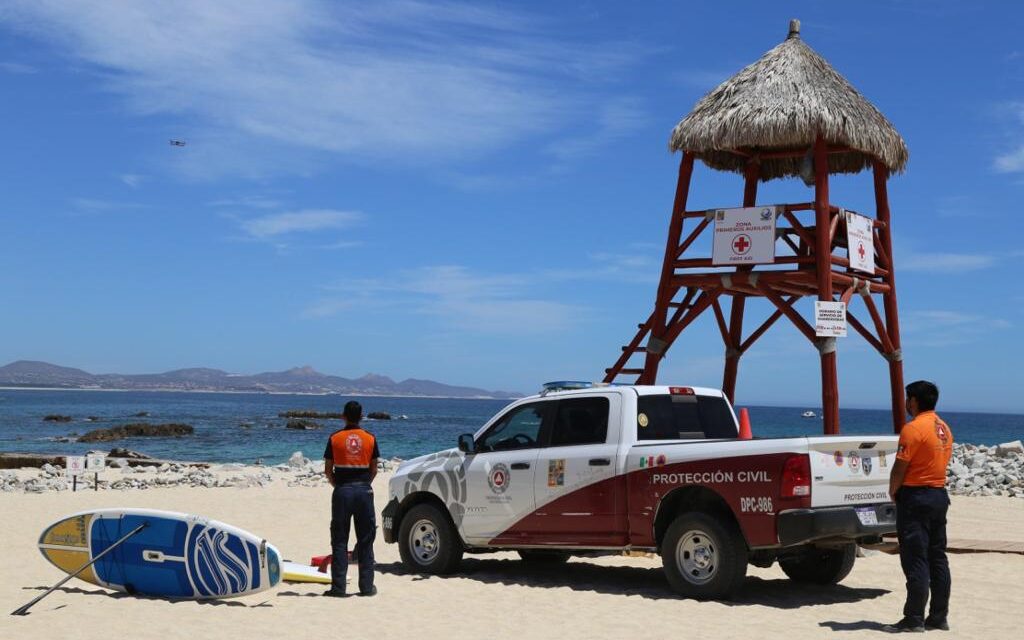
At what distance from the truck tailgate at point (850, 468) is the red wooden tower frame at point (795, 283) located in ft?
17.7

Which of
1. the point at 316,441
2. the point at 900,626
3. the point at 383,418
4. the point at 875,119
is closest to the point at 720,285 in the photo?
the point at 875,119

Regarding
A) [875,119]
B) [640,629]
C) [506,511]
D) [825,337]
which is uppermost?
[875,119]

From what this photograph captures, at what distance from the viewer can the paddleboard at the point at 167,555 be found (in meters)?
10.3

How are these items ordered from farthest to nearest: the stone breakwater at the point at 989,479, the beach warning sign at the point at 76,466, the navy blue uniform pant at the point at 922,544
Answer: the stone breakwater at the point at 989,479 → the beach warning sign at the point at 76,466 → the navy blue uniform pant at the point at 922,544

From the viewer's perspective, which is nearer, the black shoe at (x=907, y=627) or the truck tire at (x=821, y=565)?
the black shoe at (x=907, y=627)

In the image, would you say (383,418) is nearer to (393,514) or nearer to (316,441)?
(316,441)

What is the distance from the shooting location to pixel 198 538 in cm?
1049

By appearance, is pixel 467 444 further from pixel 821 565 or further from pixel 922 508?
pixel 922 508

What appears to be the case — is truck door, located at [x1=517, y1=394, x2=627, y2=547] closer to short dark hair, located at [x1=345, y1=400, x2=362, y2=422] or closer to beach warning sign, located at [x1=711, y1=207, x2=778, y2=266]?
short dark hair, located at [x1=345, y1=400, x2=362, y2=422]

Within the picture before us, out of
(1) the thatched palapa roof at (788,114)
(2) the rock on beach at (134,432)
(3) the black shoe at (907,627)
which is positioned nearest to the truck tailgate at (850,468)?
(3) the black shoe at (907,627)

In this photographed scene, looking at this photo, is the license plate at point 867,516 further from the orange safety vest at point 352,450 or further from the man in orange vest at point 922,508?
the orange safety vest at point 352,450

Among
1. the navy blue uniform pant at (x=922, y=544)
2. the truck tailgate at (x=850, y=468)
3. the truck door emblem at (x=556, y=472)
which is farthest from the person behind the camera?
the truck door emblem at (x=556, y=472)

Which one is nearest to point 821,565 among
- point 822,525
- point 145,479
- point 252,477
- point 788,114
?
point 822,525

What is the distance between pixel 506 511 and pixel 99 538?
3.92 meters
